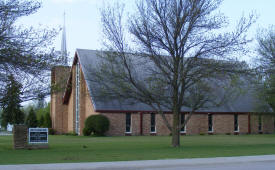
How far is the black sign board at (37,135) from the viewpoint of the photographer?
21.6 m

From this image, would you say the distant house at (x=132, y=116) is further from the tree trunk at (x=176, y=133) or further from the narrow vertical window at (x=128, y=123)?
the tree trunk at (x=176, y=133)

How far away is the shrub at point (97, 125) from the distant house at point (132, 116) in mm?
808

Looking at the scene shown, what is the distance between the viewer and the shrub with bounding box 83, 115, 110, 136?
36844mm

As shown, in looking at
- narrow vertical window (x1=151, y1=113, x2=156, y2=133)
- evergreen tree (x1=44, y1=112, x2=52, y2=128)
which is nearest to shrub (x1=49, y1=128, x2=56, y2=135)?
evergreen tree (x1=44, y1=112, x2=52, y2=128)

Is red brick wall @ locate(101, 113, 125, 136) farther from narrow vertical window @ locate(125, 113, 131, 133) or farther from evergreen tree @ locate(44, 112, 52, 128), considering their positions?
evergreen tree @ locate(44, 112, 52, 128)

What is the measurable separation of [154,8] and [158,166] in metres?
10.9

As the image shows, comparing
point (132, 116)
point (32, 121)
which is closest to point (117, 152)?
point (132, 116)

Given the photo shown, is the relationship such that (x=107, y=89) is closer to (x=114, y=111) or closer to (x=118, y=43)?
(x=118, y=43)

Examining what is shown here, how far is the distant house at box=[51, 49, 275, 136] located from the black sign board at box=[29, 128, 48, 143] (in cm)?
1400

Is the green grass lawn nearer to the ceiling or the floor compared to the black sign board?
nearer to the floor

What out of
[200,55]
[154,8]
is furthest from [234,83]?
[154,8]

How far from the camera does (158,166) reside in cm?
1370

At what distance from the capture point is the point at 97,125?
36.8 meters

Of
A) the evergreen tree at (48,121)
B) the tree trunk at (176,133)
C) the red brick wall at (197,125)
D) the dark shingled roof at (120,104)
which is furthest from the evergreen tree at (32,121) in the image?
the tree trunk at (176,133)
